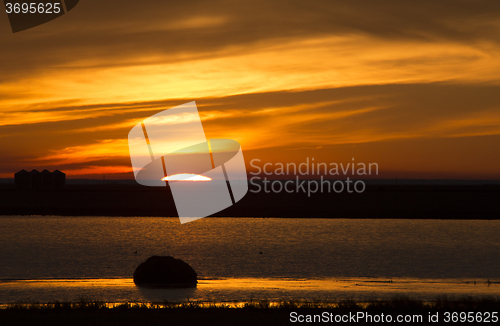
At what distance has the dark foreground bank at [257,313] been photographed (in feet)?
A: 41.4

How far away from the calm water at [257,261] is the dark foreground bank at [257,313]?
11.1 ft

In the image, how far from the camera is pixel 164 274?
20812 mm

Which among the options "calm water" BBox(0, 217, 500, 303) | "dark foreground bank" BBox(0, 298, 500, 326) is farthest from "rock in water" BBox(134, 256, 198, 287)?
"dark foreground bank" BBox(0, 298, 500, 326)

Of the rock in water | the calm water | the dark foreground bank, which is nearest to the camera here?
the dark foreground bank

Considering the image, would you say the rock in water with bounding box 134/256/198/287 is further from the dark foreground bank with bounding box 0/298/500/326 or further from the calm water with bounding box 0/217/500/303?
the dark foreground bank with bounding box 0/298/500/326

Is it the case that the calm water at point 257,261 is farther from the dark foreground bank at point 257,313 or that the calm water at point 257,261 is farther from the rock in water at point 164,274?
the dark foreground bank at point 257,313

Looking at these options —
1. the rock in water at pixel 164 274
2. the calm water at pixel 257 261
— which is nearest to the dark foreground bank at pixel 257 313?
the calm water at pixel 257 261

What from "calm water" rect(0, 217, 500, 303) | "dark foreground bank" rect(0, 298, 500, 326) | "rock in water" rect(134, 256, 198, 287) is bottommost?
"calm water" rect(0, 217, 500, 303)

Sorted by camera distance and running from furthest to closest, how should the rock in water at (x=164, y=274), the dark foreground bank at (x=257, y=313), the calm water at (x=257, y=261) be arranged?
the rock in water at (x=164, y=274), the calm water at (x=257, y=261), the dark foreground bank at (x=257, y=313)

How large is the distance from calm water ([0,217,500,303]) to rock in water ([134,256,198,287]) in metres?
0.55

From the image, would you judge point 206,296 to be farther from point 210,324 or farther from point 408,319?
point 408,319

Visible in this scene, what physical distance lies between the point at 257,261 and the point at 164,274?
985 cm

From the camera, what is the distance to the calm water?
1970 centimetres

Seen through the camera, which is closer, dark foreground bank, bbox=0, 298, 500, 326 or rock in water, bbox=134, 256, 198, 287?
dark foreground bank, bbox=0, 298, 500, 326
